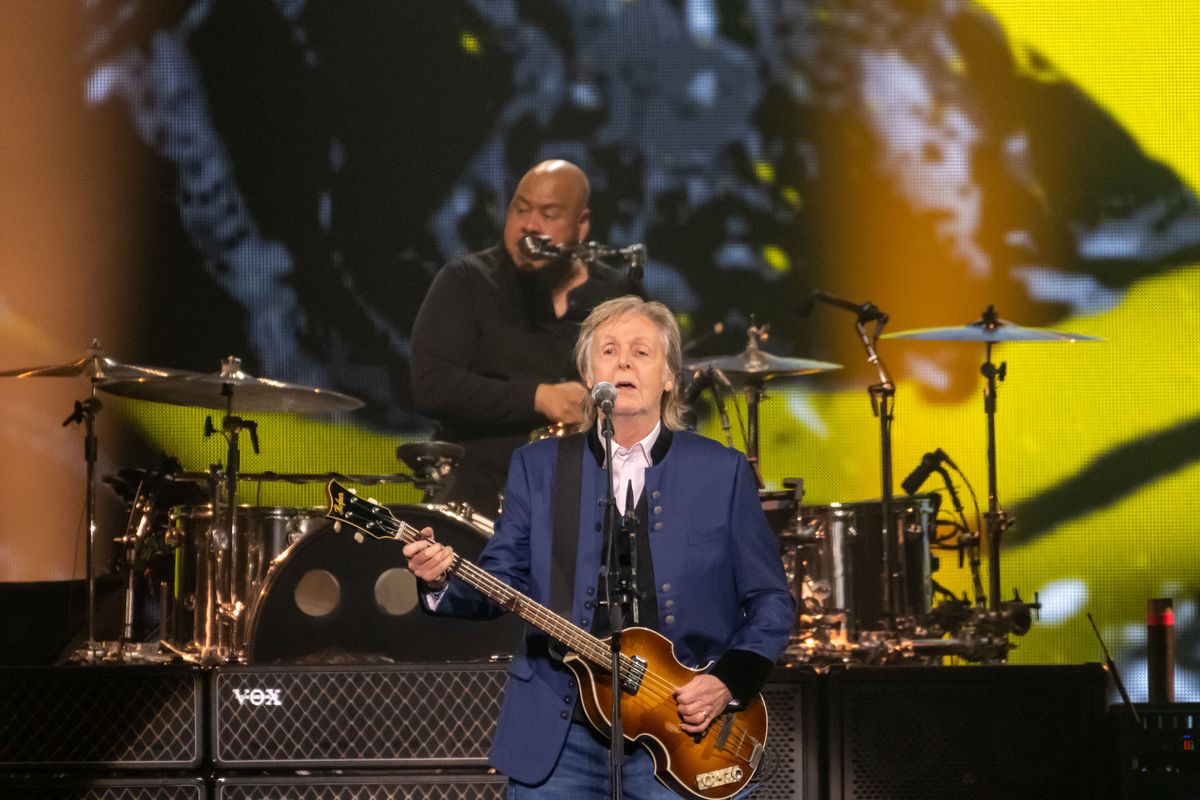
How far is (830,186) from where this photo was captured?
24.8ft

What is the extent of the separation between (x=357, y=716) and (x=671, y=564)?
→ 5.42ft

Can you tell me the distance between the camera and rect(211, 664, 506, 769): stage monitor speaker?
4441mm

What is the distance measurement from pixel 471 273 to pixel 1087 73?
3.32 m

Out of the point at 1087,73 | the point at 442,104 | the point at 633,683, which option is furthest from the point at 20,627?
the point at 1087,73

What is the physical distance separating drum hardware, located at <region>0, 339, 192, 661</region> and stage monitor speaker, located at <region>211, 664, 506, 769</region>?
2.15 metres

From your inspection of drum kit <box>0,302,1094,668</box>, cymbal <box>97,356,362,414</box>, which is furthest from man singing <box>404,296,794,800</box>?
cymbal <box>97,356,362,414</box>

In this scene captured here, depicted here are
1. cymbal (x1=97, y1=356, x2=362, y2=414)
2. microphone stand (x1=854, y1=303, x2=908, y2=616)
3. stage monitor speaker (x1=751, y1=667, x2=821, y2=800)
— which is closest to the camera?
stage monitor speaker (x1=751, y1=667, x2=821, y2=800)

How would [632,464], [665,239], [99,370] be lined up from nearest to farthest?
[632,464] → [99,370] → [665,239]

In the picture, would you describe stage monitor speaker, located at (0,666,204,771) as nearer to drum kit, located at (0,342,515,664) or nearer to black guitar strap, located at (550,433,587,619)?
drum kit, located at (0,342,515,664)

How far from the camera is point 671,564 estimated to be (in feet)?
10.5

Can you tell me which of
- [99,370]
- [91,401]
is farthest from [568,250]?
[91,401]

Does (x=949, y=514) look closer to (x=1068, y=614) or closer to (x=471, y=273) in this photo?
(x=1068, y=614)

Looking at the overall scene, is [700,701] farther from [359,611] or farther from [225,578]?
[225,578]

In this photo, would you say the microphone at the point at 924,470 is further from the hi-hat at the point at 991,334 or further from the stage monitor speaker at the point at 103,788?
the stage monitor speaker at the point at 103,788
